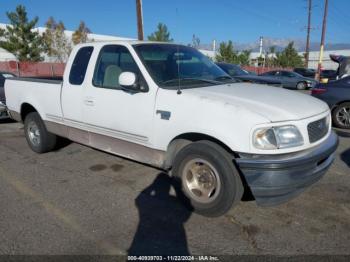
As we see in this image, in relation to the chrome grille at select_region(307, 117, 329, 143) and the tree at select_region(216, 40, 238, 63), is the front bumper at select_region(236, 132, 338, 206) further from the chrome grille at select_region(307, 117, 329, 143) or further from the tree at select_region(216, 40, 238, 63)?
the tree at select_region(216, 40, 238, 63)

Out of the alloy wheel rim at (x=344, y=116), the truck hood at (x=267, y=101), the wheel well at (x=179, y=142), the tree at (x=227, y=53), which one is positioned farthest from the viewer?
the tree at (x=227, y=53)

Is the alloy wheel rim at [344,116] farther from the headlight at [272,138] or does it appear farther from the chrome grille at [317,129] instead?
the headlight at [272,138]

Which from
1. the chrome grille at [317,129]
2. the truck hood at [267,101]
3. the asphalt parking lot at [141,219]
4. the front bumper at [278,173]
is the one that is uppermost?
the truck hood at [267,101]

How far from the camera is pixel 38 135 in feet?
19.9

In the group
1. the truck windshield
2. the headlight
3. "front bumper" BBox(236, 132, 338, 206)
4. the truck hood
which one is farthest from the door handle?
the headlight

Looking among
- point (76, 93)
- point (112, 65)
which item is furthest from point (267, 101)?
point (76, 93)

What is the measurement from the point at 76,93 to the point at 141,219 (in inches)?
88.0

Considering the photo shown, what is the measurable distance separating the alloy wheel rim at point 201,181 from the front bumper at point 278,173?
400 mm

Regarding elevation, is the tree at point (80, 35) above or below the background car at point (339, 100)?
above

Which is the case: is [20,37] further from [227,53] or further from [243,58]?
[243,58]

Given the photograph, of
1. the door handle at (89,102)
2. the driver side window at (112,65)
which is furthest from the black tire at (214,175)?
the door handle at (89,102)

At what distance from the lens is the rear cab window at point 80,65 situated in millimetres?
4832

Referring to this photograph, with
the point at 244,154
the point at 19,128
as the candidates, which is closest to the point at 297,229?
the point at 244,154

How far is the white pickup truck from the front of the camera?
3.16 metres
